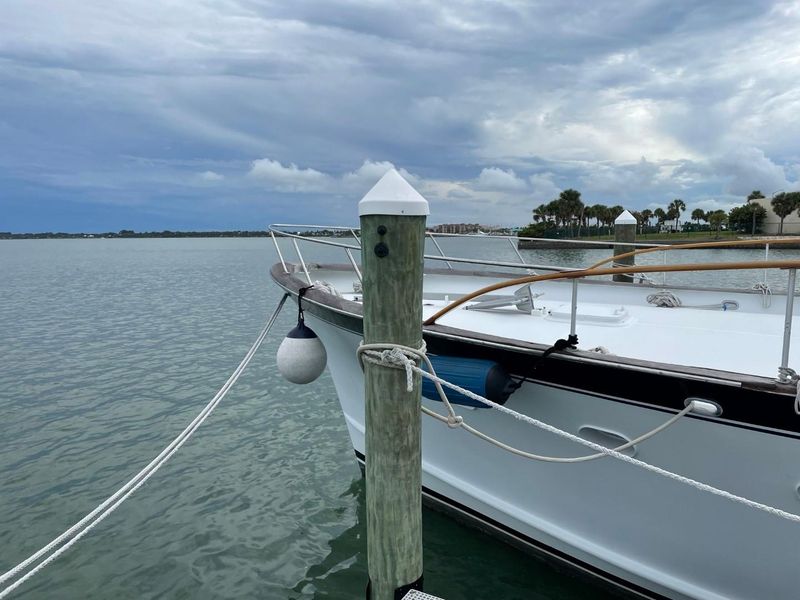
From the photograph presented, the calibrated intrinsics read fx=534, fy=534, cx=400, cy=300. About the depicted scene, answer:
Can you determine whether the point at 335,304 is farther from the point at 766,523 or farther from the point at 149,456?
the point at 149,456

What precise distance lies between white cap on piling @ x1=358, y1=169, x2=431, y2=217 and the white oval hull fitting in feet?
4.07

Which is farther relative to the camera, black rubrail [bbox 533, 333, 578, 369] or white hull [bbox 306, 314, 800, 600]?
black rubrail [bbox 533, 333, 578, 369]

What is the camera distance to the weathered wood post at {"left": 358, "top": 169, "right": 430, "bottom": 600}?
261cm

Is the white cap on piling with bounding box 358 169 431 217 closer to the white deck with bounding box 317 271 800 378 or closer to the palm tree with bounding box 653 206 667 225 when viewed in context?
the white deck with bounding box 317 271 800 378

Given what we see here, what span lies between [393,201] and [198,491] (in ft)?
15.5

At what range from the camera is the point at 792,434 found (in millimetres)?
2652

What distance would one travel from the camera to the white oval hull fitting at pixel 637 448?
2.83 meters

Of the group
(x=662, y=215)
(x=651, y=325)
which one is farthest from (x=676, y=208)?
(x=651, y=325)

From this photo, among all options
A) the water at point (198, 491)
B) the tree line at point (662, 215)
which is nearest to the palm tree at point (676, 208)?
the tree line at point (662, 215)

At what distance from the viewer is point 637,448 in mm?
3188

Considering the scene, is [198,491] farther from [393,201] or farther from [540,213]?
[540,213]

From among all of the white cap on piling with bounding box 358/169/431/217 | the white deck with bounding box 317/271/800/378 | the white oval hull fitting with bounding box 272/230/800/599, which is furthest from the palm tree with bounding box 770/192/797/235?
the white cap on piling with bounding box 358/169/431/217

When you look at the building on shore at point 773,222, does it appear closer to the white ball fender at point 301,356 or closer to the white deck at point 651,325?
the white deck at point 651,325

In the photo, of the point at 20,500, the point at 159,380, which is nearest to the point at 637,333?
the point at 20,500
